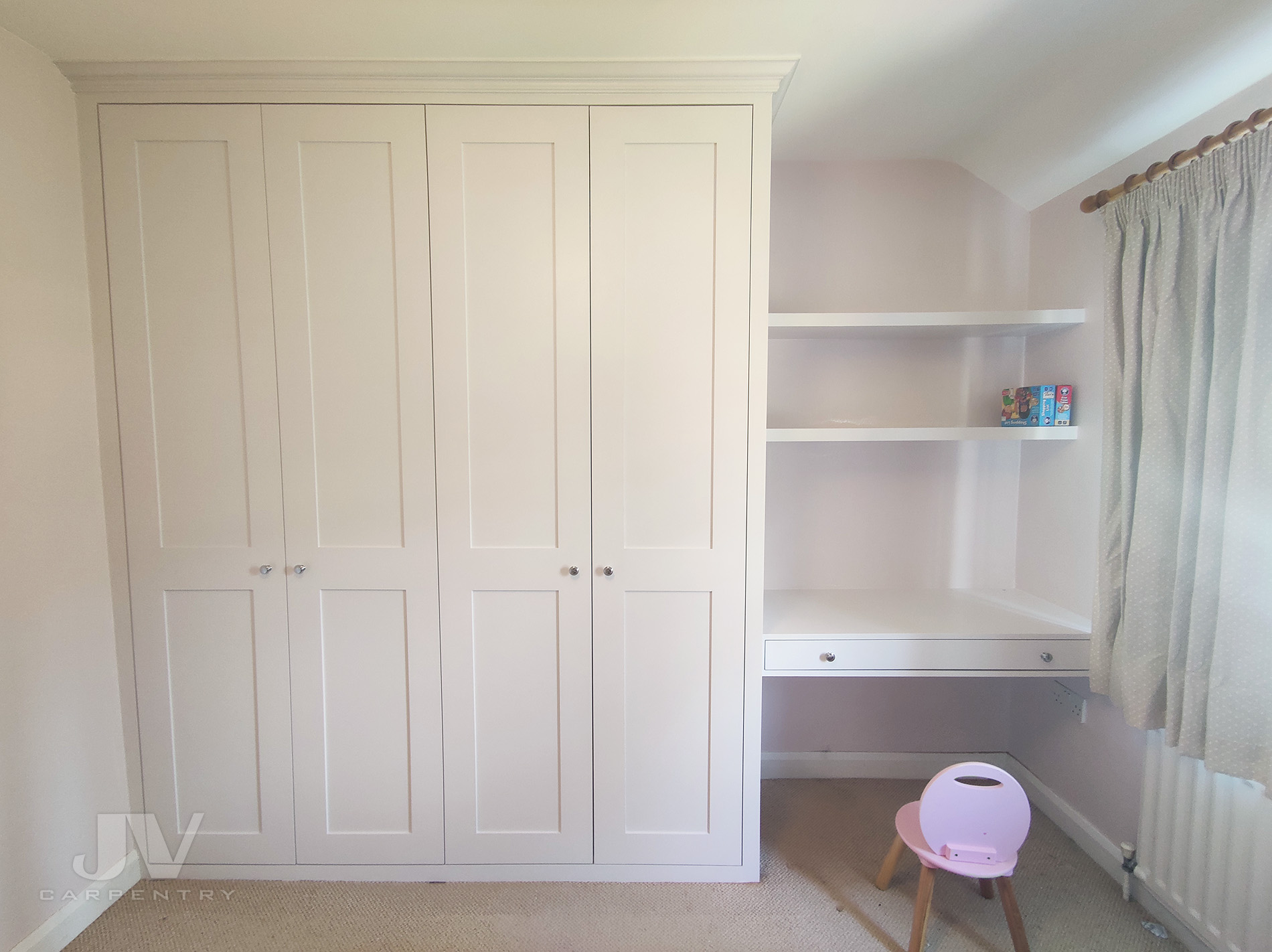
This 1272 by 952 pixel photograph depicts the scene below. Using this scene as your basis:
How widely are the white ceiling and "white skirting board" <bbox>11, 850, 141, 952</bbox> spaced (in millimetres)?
2347

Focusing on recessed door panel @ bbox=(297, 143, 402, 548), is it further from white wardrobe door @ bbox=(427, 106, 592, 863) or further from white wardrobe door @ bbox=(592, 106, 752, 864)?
white wardrobe door @ bbox=(592, 106, 752, 864)

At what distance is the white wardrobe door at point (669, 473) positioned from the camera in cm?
154

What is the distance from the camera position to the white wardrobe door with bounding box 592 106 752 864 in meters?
1.54

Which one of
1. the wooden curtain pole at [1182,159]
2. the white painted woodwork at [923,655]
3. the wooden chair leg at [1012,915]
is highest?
the wooden curtain pole at [1182,159]

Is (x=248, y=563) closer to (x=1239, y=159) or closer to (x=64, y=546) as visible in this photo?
(x=64, y=546)

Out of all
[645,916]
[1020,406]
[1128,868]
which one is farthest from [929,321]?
[645,916]

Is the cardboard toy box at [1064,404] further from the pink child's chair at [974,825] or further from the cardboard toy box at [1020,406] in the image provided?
the pink child's chair at [974,825]

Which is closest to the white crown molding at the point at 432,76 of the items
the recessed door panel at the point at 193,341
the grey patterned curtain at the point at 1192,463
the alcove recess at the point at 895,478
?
the recessed door panel at the point at 193,341

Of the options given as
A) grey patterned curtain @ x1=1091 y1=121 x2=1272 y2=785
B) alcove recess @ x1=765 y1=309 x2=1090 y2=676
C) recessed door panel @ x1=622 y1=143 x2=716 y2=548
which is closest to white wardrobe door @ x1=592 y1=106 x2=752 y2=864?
recessed door panel @ x1=622 y1=143 x2=716 y2=548

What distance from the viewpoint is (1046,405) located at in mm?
1850

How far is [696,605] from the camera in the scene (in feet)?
5.36

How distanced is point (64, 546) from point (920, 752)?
3.07 metres

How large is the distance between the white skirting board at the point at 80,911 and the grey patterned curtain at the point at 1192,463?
3.01 meters

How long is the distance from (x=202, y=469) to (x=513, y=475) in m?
0.92
